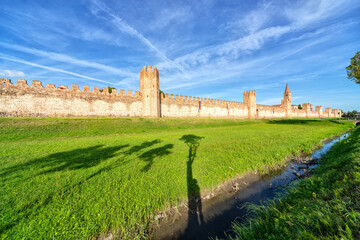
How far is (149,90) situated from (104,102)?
7.67m

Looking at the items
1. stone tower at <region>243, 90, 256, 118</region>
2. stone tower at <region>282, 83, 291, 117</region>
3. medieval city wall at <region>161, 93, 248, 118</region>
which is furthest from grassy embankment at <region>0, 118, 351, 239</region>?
stone tower at <region>282, 83, 291, 117</region>

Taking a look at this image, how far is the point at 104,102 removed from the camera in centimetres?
2183

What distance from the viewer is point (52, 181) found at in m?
3.97

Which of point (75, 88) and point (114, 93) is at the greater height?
point (75, 88)

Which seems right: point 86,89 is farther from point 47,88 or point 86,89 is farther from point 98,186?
point 98,186

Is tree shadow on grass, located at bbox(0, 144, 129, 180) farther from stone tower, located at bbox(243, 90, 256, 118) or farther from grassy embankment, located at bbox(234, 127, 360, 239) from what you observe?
stone tower, located at bbox(243, 90, 256, 118)

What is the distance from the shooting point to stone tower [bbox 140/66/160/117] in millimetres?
24027

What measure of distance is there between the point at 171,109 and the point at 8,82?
2248 centimetres

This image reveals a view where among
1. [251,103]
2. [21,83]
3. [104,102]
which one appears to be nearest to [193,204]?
[104,102]

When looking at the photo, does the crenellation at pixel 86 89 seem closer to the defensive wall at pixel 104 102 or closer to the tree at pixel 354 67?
the defensive wall at pixel 104 102

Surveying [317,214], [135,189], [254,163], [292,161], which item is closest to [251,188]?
[254,163]

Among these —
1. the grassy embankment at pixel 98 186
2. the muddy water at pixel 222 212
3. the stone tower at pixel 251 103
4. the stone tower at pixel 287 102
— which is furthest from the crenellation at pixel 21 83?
the stone tower at pixel 287 102

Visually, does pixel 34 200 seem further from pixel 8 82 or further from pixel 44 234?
pixel 8 82

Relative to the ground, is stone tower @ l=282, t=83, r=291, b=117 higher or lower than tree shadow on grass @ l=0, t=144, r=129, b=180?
higher
